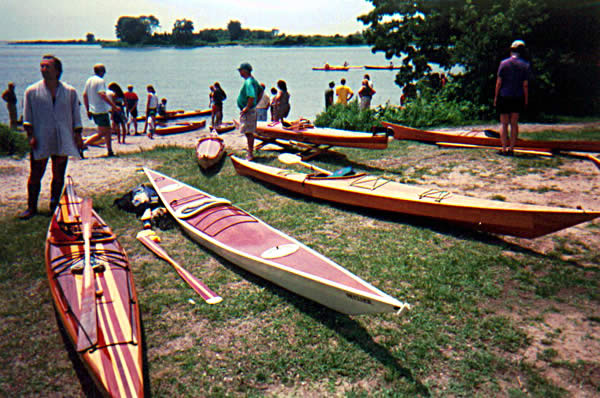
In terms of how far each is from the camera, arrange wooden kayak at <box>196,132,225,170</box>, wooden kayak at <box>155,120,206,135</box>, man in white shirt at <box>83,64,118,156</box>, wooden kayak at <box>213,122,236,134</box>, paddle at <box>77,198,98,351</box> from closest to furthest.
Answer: paddle at <box>77,198,98,351</box> < wooden kayak at <box>196,132,225,170</box> < man in white shirt at <box>83,64,118,156</box> < wooden kayak at <box>213,122,236,134</box> < wooden kayak at <box>155,120,206,135</box>

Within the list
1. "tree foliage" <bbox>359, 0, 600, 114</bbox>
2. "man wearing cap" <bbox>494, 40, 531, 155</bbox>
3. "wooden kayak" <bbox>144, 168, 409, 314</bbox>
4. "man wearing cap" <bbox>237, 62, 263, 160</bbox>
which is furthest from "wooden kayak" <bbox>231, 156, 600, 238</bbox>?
"tree foliage" <bbox>359, 0, 600, 114</bbox>

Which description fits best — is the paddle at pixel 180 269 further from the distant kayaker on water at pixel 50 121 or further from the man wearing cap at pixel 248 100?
the man wearing cap at pixel 248 100

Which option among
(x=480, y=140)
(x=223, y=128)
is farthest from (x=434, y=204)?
(x=223, y=128)

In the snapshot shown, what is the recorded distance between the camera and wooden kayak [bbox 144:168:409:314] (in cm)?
336

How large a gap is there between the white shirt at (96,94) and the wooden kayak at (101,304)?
208 inches

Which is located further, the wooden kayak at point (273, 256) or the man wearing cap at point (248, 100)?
the man wearing cap at point (248, 100)

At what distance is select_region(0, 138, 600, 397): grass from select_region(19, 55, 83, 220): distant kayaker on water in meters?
1.16

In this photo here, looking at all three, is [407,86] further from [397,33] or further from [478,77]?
[478,77]

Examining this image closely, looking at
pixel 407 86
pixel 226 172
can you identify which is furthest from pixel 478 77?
pixel 226 172

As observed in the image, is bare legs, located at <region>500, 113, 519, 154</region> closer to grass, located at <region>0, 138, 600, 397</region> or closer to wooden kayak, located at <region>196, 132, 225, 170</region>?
grass, located at <region>0, 138, 600, 397</region>

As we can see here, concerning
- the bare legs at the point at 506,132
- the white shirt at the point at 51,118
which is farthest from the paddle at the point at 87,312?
the bare legs at the point at 506,132

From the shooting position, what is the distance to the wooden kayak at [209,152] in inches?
357

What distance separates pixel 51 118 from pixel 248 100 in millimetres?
3898

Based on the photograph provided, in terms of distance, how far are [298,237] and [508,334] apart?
283 cm
